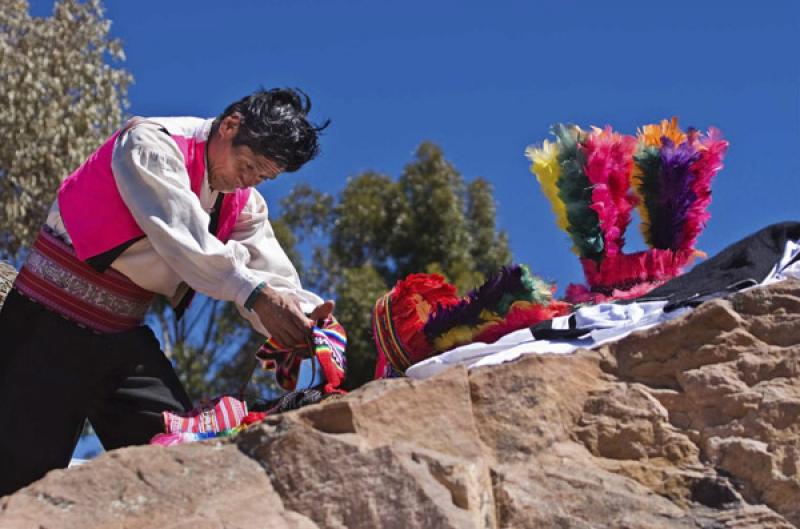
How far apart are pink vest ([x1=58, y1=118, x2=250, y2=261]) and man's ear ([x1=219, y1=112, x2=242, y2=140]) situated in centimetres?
7

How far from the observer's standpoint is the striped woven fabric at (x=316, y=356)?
3.45 meters

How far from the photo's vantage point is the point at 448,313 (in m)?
3.52

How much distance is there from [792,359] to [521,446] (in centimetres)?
66

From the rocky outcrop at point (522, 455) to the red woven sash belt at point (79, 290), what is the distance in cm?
103

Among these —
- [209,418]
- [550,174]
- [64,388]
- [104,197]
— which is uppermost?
[550,174]

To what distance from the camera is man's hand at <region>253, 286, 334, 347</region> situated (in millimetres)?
3344

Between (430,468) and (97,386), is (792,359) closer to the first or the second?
(430,468)

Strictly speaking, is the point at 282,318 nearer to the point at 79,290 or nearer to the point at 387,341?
the point at 387,341

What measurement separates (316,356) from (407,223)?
10.8m

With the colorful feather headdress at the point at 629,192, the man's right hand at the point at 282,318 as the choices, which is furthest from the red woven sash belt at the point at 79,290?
the colorful feather headdress at the point at 629,192

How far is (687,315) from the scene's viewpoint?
2.85m

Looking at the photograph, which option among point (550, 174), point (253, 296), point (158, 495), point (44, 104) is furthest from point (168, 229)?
point (44, 104)

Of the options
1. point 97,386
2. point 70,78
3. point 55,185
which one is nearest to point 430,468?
point 97,386

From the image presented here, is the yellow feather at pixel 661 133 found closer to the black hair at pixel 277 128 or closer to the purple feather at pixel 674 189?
the purple feather at pixel 674 189
